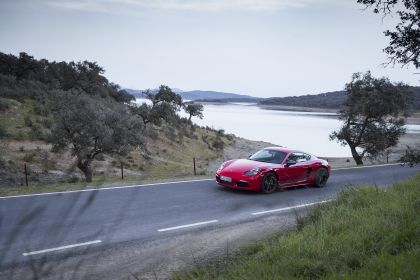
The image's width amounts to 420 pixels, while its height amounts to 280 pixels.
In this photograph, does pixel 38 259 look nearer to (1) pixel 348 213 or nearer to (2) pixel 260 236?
(2) pixel 260 236

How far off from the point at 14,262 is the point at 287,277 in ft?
12.8

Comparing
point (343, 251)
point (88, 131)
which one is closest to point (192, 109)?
point (88, 131)

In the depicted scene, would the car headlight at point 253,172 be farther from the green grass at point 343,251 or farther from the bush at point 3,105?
the bush at point 3,105

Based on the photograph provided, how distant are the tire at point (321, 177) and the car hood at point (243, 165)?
2319 mm

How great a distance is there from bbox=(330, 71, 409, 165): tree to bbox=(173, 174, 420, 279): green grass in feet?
82.7

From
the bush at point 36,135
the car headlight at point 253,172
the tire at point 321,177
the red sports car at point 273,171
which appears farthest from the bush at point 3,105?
the tire at point 321,177

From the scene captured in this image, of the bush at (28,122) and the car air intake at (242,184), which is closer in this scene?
the car air intake at (242,184)

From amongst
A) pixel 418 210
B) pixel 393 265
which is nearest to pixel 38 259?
pixel 393 265

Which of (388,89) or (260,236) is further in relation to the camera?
(388,89)

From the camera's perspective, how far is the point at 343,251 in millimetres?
5477

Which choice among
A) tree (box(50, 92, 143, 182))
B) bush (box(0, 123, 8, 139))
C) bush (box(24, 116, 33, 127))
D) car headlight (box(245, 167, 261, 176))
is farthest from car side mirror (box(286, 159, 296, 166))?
bush (box(24, 116, 33, 127))

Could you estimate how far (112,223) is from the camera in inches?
330

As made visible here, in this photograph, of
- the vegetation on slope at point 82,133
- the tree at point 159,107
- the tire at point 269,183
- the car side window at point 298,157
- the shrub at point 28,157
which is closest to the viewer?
the tire at point 269,183

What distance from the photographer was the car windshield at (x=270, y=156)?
1310 cm
